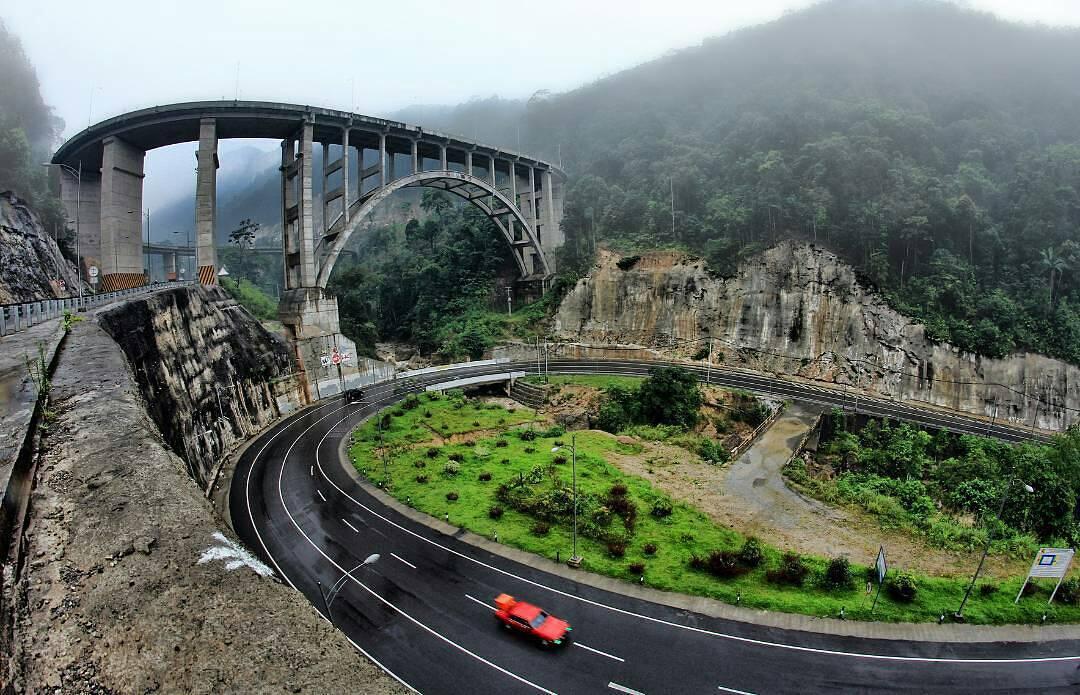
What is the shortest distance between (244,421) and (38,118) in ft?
229

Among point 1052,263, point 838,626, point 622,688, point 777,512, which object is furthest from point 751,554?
point 1052,263

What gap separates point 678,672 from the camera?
643 inches

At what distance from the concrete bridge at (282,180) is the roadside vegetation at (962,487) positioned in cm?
4557

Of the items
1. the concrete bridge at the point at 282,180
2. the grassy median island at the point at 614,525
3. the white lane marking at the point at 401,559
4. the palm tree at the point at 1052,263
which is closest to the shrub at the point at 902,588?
the grassy median island at the point at 614,525

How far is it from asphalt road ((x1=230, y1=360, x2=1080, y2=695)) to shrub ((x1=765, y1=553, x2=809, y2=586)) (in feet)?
9.16

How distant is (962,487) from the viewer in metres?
31.5

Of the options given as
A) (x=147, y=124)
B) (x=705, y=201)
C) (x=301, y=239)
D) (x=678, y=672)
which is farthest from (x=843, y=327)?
(x=147, y=124)

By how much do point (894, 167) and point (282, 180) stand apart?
63.7 metres

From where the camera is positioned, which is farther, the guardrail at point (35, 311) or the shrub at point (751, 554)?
the guardrail at point (35, 311)

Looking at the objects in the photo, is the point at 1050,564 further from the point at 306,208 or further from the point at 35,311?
the point at 306,208

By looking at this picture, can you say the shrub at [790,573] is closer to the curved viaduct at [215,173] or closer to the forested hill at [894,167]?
the forested hill at [894,167]

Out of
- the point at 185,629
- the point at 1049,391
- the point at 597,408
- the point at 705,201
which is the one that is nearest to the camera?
the point at 185,629

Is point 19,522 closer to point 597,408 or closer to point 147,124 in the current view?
point 597,408

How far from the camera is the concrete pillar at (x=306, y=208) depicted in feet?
165
